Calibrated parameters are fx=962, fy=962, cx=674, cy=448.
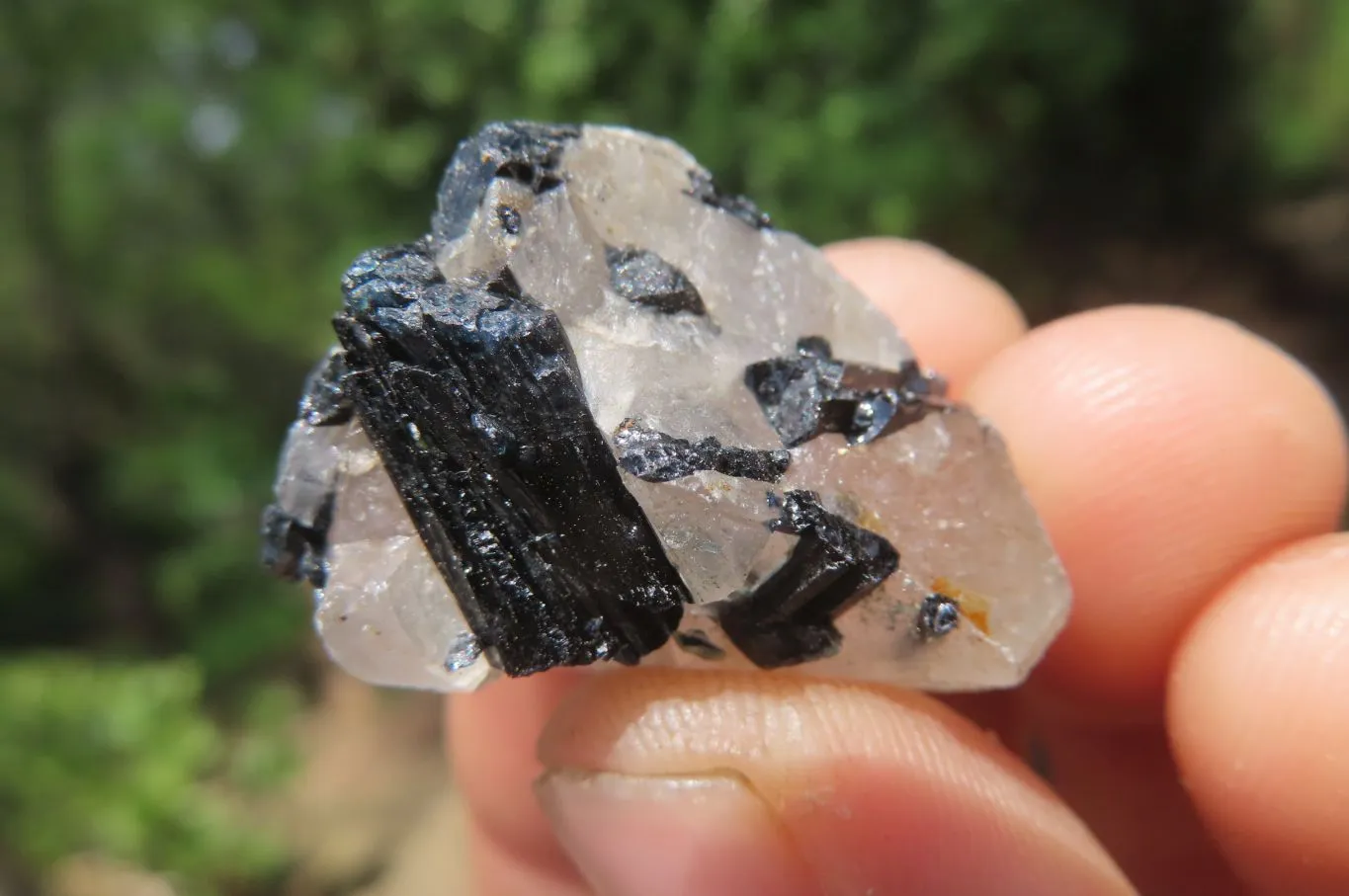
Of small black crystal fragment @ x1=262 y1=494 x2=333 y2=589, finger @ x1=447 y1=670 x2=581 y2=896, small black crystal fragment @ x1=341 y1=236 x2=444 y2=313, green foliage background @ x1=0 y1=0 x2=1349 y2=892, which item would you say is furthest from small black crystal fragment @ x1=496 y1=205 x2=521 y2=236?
green foliage background @ x1=0 y1=0 x2=1349 y2=892

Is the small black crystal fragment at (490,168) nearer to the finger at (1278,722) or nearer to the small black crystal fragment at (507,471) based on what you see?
the small black crystal fragment at (507,471)

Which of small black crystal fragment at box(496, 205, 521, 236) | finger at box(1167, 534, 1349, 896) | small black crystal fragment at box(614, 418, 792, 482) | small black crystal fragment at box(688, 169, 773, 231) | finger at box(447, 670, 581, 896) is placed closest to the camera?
small black crystal fragment at box(614, 418, 792, 482)

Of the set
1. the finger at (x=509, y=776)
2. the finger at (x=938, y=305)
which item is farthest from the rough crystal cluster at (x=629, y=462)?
the finger at (x=509, y=776)

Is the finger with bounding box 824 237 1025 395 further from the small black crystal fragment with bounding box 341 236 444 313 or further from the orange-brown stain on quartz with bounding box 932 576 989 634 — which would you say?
the small black crystal fragment with bounding box 341 236 444 313

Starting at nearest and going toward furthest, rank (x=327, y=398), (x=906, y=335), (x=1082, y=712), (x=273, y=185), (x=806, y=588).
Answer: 1. (x=806, y=588)
2. (x=327, y=398)
3. (x=1082, y=712)
4. (x=906, y=335)
5. (x=273, y=185)

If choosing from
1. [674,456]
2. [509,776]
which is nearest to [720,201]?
[674,456]

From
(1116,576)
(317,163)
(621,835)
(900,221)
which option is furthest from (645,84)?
(621,835)

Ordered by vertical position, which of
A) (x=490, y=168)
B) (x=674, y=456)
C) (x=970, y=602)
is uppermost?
(x=490, y=168)

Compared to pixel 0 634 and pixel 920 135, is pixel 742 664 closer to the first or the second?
pixel 920 135

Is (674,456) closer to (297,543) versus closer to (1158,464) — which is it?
(297,543)

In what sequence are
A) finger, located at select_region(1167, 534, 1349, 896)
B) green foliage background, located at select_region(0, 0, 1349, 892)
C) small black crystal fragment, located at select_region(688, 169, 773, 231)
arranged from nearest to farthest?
finger, located at select_region(1167, 534, 1349, 896) → small black crystal fragment, located at select_region(688, 169, 773, 231) → green foliage background, located at select_region(0, 0, 1349, 892)
